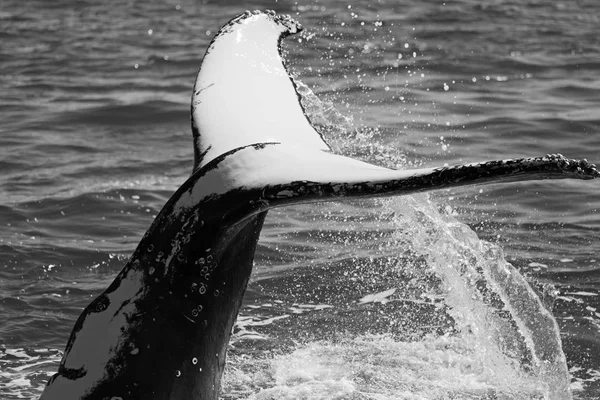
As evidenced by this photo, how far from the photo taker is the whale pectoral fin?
127 inches

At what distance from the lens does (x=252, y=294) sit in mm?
7605

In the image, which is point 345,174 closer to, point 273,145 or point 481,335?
point 273,145

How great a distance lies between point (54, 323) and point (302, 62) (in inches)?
288

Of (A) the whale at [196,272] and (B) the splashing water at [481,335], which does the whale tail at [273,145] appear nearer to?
(A) the whale at [196,272]

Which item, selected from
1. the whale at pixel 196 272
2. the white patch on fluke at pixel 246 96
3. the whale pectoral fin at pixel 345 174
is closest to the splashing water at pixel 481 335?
the white patch on fluke at pixel 246 96

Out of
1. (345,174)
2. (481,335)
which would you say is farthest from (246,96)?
(481,335)

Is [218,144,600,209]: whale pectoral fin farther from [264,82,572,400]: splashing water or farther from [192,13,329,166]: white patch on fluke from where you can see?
[264,82,572,400]: splashing water

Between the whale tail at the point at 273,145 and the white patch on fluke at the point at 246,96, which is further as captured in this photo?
the white patch on fluke at the point at 246,96

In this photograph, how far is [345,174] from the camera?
3.55 m

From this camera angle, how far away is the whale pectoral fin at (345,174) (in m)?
3.23

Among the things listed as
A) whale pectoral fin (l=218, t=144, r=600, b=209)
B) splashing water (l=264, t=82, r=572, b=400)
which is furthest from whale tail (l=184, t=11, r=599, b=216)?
splashing water (l=264, t=82, r=572, b=400)

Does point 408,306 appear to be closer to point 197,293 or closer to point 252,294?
point 252,294

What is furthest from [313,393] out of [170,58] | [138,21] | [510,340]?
[138,21]

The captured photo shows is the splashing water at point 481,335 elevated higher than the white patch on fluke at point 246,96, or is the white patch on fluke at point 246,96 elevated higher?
the white patch on fluke at point 246,96
